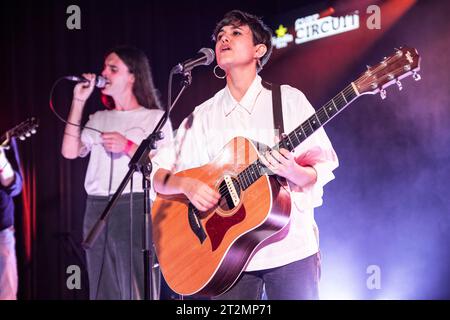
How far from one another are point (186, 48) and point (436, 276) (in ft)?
6.79

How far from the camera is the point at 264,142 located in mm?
2514

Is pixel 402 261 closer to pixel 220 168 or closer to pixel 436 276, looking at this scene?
pixel 436 276

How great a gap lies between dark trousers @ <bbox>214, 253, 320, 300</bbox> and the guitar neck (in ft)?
1.31

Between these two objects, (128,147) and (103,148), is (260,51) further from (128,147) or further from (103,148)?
(103,148)

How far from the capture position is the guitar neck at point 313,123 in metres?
2.36

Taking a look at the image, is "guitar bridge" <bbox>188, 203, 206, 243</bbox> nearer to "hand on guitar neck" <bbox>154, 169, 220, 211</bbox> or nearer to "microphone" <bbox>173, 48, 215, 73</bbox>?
"hand on guitar neck" <bbox>154, 169, 220, 211</bbox>

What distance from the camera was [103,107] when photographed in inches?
135

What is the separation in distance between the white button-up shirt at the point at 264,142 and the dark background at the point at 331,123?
67cm

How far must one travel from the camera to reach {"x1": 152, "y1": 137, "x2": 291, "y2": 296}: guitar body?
7.75 ft

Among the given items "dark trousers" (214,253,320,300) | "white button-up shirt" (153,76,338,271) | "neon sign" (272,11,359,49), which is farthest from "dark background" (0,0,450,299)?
"dark trousers" (214,253,320,300)

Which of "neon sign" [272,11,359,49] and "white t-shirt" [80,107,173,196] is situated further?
"neon sign" [272,11,359,49]
